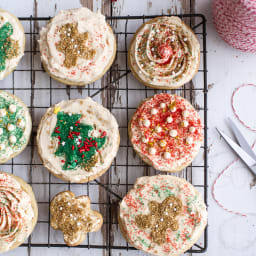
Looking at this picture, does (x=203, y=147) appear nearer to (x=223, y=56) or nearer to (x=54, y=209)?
(x=223, y=56)

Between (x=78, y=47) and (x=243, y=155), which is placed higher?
(x=78, y=47)

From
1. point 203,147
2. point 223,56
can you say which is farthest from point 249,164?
point 223,56

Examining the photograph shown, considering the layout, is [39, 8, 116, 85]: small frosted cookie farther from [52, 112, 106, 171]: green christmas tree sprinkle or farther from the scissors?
the scissors

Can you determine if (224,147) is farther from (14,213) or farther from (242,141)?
(14,213)

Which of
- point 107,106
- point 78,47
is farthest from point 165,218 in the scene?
point 78,47

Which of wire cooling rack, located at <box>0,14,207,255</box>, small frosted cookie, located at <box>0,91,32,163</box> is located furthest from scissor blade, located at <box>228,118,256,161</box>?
small frosted cookie, located at <box>0,91,32,163</box>

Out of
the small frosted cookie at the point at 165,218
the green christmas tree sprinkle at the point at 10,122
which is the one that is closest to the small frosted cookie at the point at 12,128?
the green christmas tree sprinkle at the point at 10,122
